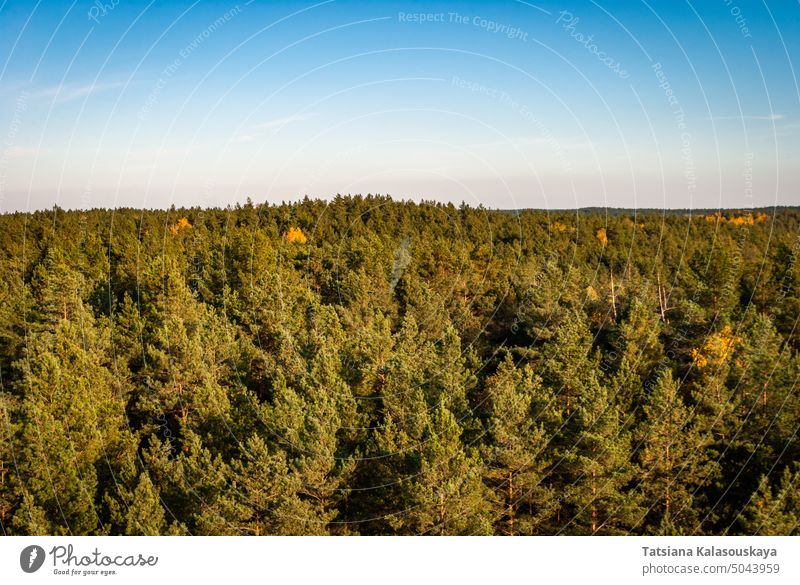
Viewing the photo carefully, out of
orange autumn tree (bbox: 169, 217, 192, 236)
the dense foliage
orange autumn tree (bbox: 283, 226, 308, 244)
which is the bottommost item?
the dense foliage

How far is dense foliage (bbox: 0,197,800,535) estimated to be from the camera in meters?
23.2

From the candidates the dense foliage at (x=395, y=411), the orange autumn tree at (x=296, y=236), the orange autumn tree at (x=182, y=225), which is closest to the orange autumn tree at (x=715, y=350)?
the dense foliage at (x=395, y=411)

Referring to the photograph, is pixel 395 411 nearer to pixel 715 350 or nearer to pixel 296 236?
pixel 715 350

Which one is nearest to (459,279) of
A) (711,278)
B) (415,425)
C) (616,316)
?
(616,316)

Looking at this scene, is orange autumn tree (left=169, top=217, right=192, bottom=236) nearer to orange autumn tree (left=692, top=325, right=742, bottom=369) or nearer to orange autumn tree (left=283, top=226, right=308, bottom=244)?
orange autumn tree (left=283, top=226, right=308, bottom=244)

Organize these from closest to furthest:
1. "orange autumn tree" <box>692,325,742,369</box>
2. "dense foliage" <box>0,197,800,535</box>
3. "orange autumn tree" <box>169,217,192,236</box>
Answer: "dense foliage" <box>0,197,800,535</box>
"orange autumn tree" <box>692,325,742,369</box>
"orange autumn tree" <box>169,217,192,236</box>

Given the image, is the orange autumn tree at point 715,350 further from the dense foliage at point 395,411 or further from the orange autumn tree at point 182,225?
the orange autumn tree at point 182,225

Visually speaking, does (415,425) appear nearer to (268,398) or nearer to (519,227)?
(268,398)

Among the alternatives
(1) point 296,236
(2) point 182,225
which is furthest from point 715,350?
(2) point 182,225

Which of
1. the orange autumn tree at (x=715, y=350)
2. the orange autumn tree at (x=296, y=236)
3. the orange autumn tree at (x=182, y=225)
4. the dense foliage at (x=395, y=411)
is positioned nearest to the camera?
the dense foliage at (x=395, y=411)

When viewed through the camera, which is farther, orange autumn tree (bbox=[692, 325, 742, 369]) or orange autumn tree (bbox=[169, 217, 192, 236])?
orange autumn tree (bbox=[169, 217, 192, 236])

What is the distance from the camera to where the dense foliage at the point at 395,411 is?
915 inches

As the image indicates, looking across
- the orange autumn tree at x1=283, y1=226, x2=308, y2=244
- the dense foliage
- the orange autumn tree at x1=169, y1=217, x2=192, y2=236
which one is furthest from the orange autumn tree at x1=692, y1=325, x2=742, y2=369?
the orange autumn tree at x1=169, y1=217, x2=192, y2=236

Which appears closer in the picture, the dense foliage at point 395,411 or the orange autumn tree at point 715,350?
the dense foliage at point 395,411
